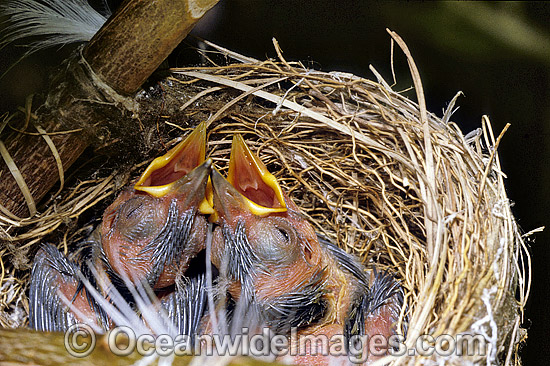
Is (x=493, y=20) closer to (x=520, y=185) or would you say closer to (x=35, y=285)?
(x=520, y=185)

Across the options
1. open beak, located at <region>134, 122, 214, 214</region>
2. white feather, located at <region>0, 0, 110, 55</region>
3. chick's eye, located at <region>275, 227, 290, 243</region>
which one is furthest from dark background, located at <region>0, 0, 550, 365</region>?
chick's eye, located at <region>275, 227, 290, 243</region>

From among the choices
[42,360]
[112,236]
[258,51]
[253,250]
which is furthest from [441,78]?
[42,360]

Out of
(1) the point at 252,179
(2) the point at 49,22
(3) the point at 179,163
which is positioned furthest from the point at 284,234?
(2) the point at 49,22

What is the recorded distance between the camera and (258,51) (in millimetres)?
1011

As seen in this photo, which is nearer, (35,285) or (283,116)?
(35,285)

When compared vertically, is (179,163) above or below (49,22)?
below

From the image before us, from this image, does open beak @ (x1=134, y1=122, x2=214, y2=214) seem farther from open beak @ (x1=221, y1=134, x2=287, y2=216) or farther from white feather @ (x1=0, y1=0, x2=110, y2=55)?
white feather @ (x1=0, y1=0, x2=110, y2=55)

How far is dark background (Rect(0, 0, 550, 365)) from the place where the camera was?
0.87 meters

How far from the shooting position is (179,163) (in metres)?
0.98

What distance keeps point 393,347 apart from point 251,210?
37 centimetres

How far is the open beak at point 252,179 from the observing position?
0.96 meters

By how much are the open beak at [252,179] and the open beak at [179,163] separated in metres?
0.07

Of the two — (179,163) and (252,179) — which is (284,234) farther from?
(179,163)

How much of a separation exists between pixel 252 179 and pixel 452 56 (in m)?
0.47
